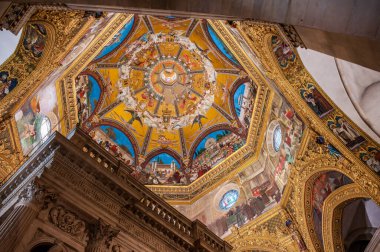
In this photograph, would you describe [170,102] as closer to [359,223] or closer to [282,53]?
[282,53]

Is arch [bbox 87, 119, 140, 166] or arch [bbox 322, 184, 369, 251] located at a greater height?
arch [bbox 87, 119, 140, 166]

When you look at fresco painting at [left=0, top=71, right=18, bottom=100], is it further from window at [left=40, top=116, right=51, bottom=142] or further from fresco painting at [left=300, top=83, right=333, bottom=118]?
fresco painting at [left=300, top=83, right=333, bottom=118]

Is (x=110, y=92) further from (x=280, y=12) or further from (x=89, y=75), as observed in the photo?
(x=280, y=12)

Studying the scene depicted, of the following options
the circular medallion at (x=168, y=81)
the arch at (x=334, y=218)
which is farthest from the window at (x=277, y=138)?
the circular medallion at (x=168, y=81)

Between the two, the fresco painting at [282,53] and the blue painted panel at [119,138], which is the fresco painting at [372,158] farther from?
the blue painted panel at [119,138]

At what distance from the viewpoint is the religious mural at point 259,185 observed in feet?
42.3

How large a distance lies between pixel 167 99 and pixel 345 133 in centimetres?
1133

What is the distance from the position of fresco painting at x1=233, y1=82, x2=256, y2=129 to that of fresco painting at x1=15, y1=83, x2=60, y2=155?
325 inches

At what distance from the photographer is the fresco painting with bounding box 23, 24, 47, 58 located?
9.47m

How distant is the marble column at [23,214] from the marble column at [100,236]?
1046 millimetres

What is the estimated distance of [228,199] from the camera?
1584cm

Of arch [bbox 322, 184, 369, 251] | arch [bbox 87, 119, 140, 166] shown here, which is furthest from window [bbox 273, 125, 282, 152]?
arch [bbox 87, 119, 140, 166]

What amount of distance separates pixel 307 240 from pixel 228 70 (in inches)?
330

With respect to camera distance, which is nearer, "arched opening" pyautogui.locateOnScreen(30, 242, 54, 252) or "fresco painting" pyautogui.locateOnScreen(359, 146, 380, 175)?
"arched opening" pyautogui.locateOnScreen(30, 242, 54, 252)
